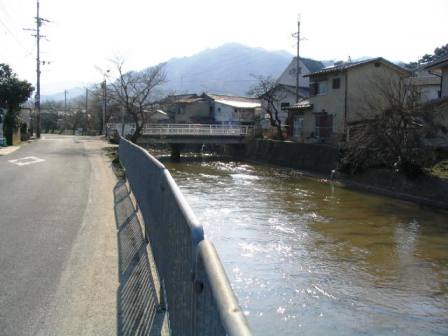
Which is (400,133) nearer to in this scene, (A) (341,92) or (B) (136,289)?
(A) (341,92)

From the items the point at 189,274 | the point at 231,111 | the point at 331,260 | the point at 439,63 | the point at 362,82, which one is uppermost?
the point at 362,82

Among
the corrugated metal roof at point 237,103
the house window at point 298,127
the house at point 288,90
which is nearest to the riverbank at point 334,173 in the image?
the house window at point 298,127

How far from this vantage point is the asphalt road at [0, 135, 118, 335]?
14.6 feet

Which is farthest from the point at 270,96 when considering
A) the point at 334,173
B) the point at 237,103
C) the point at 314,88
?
the point at 237,103

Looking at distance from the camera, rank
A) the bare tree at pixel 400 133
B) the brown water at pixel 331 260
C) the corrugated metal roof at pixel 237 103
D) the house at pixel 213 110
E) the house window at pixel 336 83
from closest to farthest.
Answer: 1. the brown water at pixel 331 260
2. the bare tree at pixel 400 133
3. the house window at pixel 336 83
4. the house at pixel 213 110
5. the corrugated metal roof at pixel 237 103

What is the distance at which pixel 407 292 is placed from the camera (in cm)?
912

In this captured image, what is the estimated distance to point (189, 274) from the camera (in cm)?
295

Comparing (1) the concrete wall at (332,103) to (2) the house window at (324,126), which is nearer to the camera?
(1) the concrete wall at (332,103)

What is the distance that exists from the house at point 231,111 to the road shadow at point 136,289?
51.6 m

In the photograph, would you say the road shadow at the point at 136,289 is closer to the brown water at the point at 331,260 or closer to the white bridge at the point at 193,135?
the brown water at the point at 331,260

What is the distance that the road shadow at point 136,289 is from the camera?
14.3ft

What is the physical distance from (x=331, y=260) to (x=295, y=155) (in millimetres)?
23499

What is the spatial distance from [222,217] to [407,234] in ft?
19.4

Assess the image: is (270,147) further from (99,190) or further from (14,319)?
(14,319)
